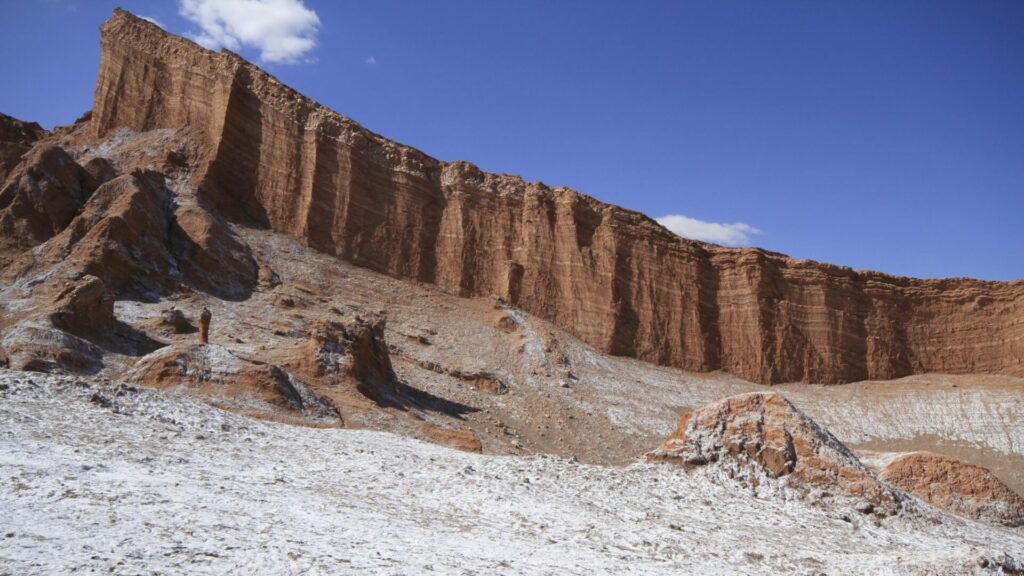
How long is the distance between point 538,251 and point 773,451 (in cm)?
4116

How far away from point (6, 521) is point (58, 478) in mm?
1502

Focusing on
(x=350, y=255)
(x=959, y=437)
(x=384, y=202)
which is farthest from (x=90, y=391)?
(x=959, y=437)

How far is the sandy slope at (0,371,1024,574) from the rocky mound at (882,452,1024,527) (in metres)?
1.56

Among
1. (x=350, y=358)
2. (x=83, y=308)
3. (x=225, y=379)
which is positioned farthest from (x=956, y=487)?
(x=83, y=308)

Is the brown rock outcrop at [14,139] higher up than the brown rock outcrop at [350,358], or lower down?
higher up

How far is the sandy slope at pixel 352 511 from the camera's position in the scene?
6.71 meters

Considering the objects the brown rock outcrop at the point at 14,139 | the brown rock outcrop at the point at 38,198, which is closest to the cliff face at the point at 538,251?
the brown rock outcrop at the point at 14,139

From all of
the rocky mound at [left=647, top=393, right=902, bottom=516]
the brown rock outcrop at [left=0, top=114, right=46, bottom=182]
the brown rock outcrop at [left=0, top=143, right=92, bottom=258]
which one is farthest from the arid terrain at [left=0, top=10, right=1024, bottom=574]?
the brown rock outcrop at [left=0, top=114, right=46, bottom=182]

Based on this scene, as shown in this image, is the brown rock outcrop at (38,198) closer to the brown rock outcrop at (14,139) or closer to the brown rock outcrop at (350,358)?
the brown rock outcrop at (14,139)

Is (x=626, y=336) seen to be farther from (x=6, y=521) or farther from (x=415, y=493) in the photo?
(x=6, y=521)

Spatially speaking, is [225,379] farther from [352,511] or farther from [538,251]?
[538,251]

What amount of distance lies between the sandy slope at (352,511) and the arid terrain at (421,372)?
5cm

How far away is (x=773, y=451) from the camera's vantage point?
11.4 metres

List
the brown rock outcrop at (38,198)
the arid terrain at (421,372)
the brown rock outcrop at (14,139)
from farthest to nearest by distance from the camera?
the brown rock outcrop at (14,139) → the brown rock outcrop at (38,198) → the arid terrain at (421,372)
